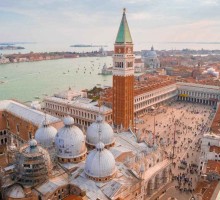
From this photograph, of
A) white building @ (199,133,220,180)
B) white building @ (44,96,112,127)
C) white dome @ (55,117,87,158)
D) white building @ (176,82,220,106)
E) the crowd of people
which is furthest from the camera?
white building @ (176,82,220,106)

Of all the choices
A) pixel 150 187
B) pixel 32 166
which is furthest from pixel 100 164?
pixel 150 187

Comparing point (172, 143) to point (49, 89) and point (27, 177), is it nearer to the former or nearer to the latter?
point (27, 177)

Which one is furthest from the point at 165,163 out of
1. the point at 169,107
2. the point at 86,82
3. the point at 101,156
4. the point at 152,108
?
the point at 86,82

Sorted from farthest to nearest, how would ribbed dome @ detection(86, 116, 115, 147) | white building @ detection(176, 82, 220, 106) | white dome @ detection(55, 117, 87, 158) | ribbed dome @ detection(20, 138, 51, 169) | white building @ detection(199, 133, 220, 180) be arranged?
white building @ detection(176, 82, 220, 106), white building @ detection(199, 133, 220, 180), ribbed dome @ detection(86, 116, 115, 147), white dome @ detection(55, 117, 87, 158), ribbed dome @ detection(20, 138, 51, 169)

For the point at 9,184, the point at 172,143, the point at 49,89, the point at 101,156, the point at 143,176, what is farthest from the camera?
the point at 49,89

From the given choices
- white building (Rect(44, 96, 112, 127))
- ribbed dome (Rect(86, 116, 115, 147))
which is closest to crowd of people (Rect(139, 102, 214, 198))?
white building (Rect(44, 96, 112, 127))

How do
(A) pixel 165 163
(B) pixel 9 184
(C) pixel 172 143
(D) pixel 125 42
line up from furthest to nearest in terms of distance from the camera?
(C) pixel 172 143, (D) pixel 125 42, (A) pixel 165 163, (B) pixel 9 184

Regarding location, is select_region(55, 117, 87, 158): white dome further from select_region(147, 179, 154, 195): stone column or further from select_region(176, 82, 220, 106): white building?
select_region(176, 82, 220, 106): white building
